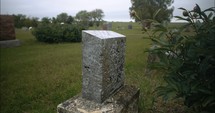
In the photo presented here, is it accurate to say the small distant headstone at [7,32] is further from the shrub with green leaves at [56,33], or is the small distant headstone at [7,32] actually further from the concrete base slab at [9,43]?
the shrub with green leaves at [56,33]

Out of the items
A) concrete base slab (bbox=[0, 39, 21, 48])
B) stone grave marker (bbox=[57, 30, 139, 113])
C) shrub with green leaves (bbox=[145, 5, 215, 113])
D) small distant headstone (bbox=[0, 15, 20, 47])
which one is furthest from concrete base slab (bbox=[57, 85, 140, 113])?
small distant headstone (bbox=[0, 15, 20, 47])

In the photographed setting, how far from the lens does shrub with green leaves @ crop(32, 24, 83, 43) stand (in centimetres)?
1382

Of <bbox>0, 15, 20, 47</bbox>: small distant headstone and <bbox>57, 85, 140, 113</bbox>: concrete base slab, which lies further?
<bbox>0, 15, 20, 47</bbox>: small distant headstone

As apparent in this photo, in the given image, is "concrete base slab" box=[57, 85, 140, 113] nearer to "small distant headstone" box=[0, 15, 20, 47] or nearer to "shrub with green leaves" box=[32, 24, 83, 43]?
"small distant headstone" box=[0, 15, 20, 47]

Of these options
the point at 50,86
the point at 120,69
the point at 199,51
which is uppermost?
the point at 199,51

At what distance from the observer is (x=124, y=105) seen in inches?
109

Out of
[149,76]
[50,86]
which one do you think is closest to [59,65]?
[50,86]

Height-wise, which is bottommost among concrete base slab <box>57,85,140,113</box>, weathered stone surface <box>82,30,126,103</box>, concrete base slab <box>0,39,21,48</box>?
concrete base slab <box>57,85,140,113</box>

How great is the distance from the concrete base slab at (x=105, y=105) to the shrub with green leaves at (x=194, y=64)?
0.63 meters

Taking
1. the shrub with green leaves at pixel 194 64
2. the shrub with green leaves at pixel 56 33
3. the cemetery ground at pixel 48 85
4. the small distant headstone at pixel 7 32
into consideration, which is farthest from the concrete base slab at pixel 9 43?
the shrub with green leaves at pixel 194 64

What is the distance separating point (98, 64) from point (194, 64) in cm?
114

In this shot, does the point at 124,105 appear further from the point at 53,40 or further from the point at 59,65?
the point at 53,40

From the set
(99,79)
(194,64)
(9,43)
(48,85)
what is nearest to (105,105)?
(99,79)

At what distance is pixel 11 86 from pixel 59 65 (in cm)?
239
